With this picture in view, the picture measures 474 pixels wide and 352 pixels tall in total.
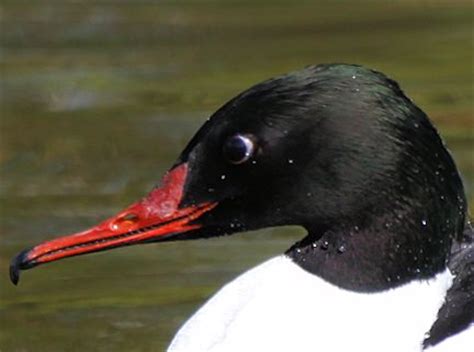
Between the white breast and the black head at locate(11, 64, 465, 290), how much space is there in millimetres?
55

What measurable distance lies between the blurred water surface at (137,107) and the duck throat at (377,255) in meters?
1.40

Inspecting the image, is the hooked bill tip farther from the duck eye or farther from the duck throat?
the duck throat

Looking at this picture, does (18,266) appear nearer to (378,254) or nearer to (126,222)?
(126,222)

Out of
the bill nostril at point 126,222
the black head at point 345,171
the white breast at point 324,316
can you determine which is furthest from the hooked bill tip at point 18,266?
the white breast at point 324,316

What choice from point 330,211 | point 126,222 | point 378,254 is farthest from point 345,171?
point 126,222

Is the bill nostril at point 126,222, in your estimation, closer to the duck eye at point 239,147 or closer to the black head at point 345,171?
the black head at point 345,171

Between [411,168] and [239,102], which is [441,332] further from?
[239,102]

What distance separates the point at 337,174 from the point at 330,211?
12cm

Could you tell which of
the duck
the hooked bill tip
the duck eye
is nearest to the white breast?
the duck

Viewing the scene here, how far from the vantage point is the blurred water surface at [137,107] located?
25.4 feet

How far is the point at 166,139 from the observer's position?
9523 millimetres

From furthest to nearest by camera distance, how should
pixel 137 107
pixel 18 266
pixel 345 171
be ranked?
pixel 137 107 → pixel 18 266 → pixel 345 171

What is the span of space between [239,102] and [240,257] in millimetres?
2242

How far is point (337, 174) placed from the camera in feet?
19.5
